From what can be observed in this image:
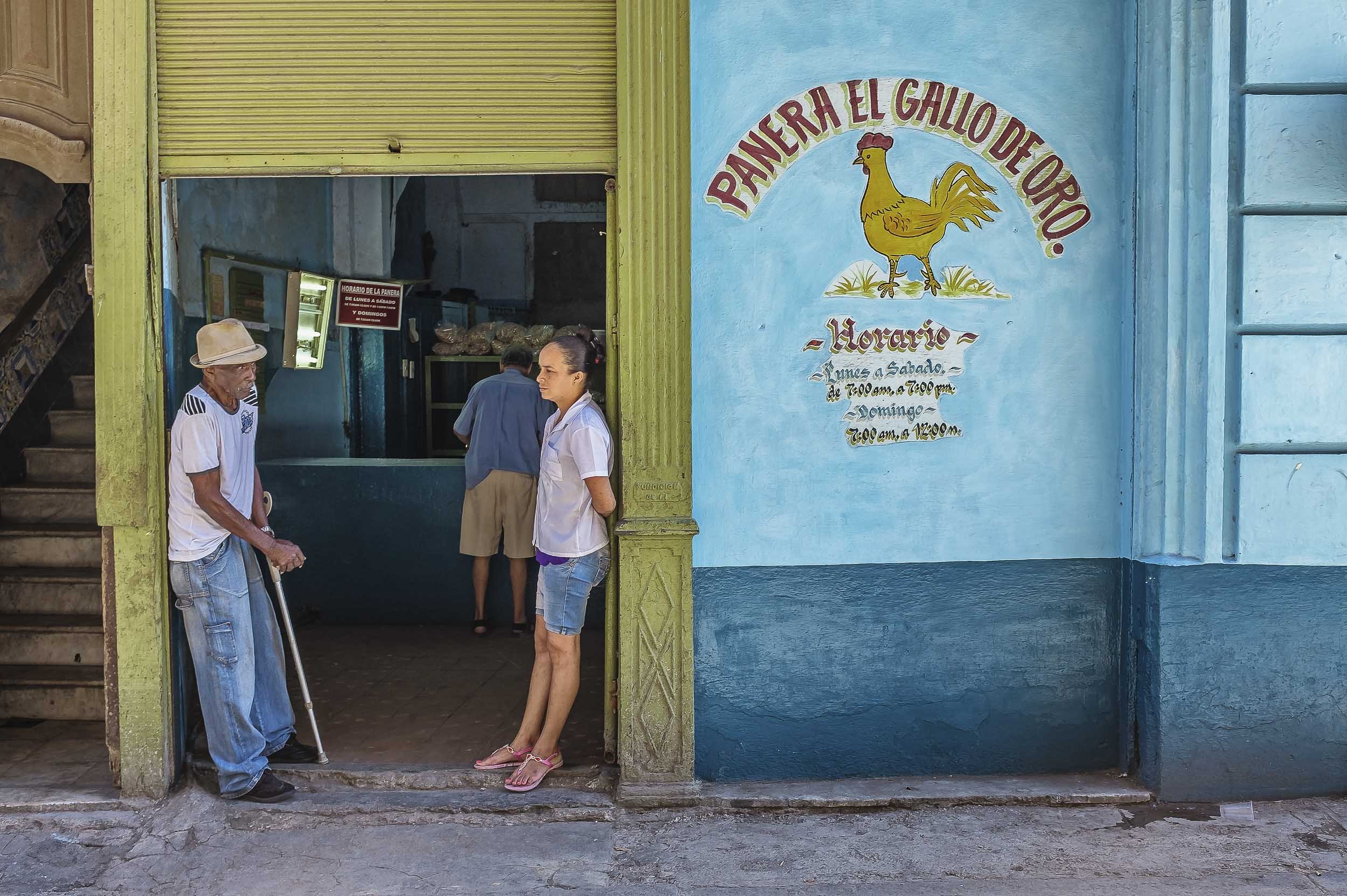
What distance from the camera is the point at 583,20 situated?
4570 millimetres

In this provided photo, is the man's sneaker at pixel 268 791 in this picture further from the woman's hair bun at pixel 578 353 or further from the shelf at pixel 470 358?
the shelf at pixel 470 358

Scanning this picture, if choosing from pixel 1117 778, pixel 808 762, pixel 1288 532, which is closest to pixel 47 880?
pixel 808 762

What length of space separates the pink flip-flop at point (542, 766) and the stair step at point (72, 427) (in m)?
3.69

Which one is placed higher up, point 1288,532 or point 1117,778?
point 1288,532

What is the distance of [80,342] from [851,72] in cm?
507

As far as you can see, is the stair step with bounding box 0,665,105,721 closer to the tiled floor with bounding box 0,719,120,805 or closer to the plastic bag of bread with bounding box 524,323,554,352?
the tiled floor with bounding box 0,719,120,805

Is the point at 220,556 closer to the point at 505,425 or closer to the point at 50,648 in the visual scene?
the point at 50,648

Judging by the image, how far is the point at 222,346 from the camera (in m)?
4.55

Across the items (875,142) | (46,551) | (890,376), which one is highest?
(875,142)

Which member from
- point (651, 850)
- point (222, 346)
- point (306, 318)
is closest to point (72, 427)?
point (306, 318)

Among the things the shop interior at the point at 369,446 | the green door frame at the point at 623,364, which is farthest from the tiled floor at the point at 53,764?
the shop interior at the point at 369,446

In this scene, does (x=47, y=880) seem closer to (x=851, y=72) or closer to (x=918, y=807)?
(x=918, y=807)

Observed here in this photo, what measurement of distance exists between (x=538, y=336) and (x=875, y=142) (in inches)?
211

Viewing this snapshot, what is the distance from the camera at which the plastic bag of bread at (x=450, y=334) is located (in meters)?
10.1
